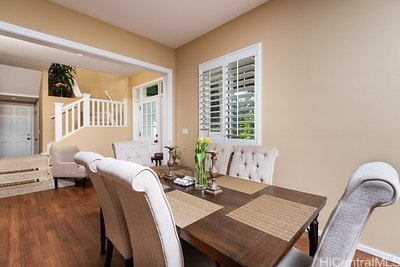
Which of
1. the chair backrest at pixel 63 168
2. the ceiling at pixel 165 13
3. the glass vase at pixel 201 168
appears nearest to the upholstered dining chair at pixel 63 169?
the chair backrest at pixel 63 168

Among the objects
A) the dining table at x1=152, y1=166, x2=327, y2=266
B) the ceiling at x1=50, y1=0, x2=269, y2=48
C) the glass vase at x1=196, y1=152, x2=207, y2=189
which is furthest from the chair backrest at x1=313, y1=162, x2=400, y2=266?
the ceiling at x1=50, y1=0, x2=269, y2=48

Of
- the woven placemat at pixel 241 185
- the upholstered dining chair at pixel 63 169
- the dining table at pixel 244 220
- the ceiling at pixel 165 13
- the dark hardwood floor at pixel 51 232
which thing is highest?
the ceiling at pixel 165 13

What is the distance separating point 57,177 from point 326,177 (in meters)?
4.68

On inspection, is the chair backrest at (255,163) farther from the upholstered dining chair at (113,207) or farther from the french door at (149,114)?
the french door at (149,114)

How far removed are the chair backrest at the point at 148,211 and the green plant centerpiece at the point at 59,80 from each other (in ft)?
19.5

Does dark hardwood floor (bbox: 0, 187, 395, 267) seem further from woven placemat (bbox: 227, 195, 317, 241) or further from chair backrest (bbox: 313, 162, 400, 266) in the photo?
chair backrest (bbox: 313, 162, 400, 266)

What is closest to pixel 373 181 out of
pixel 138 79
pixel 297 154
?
pixel 297 154

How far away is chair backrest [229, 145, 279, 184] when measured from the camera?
1.86 meters

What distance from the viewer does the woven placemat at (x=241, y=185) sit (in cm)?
154

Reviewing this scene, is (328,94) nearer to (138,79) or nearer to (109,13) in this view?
(109,13)

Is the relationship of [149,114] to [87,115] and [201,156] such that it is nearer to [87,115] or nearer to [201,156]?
[87,115]

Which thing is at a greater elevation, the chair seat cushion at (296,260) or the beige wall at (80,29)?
the beige wall at (80,29)

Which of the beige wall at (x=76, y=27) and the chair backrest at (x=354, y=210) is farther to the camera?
the beige wall at (x=76, y=27)

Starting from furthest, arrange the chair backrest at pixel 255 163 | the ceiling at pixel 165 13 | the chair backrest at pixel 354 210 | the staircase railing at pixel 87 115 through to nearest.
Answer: the staircase railing at pixel 87 115
the ceiling at pixel 165 13
the chair backrest at pixel 255 163
the chair backrest at pixel 354 210
